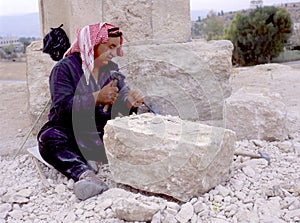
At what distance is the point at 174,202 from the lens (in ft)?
6.28

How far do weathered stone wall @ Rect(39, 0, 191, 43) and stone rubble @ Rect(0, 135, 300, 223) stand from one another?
995mm

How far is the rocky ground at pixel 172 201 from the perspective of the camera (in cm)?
169

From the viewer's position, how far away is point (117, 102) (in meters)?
2.56

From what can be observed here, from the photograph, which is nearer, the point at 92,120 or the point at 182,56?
the point at 92,120

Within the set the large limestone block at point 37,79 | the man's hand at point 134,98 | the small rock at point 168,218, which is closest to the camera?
the small rock at point 168,218

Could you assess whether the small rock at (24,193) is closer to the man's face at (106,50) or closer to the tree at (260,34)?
the man's face at (106,50)

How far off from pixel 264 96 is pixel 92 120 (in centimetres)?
124

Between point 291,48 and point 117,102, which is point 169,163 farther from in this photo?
point 291,48

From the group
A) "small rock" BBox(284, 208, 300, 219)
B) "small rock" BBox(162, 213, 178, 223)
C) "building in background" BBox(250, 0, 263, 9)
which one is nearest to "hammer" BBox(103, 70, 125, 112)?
"small rock" BBox(162, 213, 178, 223)

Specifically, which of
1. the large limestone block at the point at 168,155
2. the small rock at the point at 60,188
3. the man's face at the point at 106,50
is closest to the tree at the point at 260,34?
the man's face at the point at 106,50

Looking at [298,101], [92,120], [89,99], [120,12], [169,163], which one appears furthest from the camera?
[298,101]

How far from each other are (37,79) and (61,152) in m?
1.12

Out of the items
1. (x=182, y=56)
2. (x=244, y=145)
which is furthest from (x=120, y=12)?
(x=244, y=145)

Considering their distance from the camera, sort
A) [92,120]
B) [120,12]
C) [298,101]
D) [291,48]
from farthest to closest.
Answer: [291,48] → [298,101] → [120,12] → [92,120]
